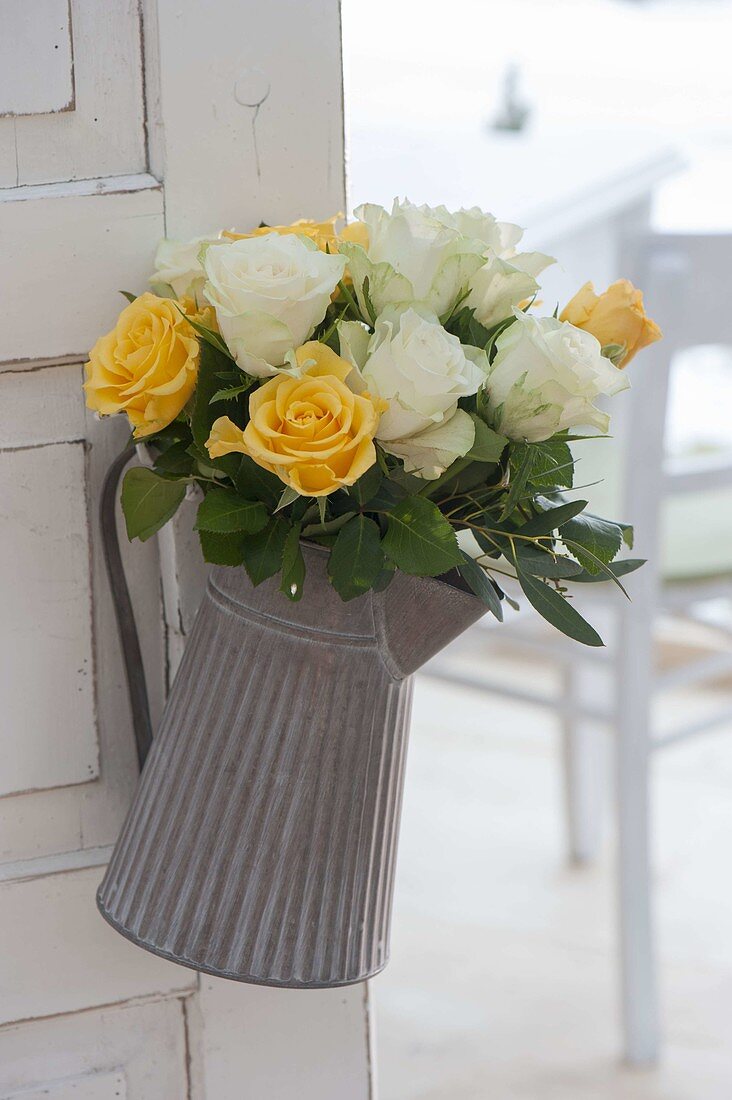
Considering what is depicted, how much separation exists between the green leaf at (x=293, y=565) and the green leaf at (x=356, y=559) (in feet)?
0.05

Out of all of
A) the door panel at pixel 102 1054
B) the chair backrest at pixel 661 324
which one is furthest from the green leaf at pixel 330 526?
the chair backrest at pixel 661 324

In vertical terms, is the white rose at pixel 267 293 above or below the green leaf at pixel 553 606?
above

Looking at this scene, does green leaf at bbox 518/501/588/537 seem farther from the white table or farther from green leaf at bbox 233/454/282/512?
the white table

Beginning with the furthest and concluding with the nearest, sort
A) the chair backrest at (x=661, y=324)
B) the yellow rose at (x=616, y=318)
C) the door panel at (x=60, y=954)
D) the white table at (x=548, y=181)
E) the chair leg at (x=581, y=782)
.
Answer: the chair leg at (x=581, y=782)
the white table at (x=548, y=181)
the chair backrest at (x=661, y=324)
the door panel at (x=60, y=954)
the yellow rose at (x=616, y=318)

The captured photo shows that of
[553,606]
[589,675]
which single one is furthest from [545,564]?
[589,675]

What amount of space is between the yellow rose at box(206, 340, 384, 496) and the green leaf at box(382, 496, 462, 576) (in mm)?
43

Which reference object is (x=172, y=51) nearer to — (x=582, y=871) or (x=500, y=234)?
(x=500, y=234)

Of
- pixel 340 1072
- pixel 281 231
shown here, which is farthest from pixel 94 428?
pixel 340 1072

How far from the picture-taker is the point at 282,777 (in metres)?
0.60

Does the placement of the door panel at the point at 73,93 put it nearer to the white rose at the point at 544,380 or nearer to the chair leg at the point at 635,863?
the white rose at the point at 544,380

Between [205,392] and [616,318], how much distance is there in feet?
0.69

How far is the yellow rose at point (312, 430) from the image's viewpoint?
0.51 m

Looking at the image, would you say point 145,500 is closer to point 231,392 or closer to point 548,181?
point 231,392

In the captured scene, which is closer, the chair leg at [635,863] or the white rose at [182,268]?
the white rose at [182,268]
